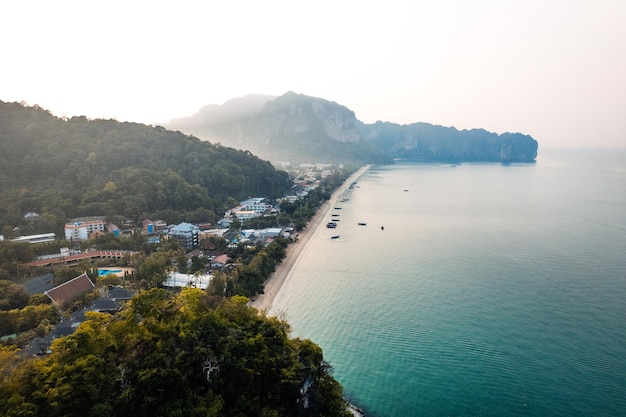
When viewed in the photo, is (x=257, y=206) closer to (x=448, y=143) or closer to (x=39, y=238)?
(x=39, y=238)

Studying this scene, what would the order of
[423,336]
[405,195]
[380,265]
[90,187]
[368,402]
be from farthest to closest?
1. [405,195]
2. [90,187]
3. [380,265]
4. [423,336]
5. [368,402]

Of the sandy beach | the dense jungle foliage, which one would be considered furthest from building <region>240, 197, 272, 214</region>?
the dense jungle foliage

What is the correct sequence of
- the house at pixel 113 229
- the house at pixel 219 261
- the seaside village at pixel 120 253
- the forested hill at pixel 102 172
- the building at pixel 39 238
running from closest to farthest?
the seaside village at pixel 120 253 → the house at pixel 219 261 → the building at pixel 39 238 → the house at pixel 113 229 → the forested hill at pixel 102 172

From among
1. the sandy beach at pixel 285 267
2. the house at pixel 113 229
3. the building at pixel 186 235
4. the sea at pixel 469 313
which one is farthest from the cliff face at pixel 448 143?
the house at pixel 113 229

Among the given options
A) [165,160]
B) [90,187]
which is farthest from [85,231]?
[165,160]

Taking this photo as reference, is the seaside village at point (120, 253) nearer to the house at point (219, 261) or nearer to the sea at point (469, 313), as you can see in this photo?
the house at point (219, 261)

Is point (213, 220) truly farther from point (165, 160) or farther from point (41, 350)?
point (41, 350)

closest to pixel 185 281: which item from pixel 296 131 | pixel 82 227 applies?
pixel 82 227
